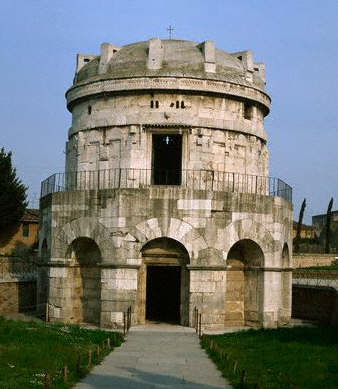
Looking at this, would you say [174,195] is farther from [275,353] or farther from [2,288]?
[2,288]

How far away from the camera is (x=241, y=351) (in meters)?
17.4

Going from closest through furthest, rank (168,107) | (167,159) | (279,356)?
(279,356)
(168,107)
(167,159)

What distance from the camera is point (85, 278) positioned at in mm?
24047

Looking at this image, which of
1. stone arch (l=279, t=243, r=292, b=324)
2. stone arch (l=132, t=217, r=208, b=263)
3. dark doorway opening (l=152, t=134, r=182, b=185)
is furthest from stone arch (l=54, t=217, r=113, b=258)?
stone arch (l=279, t=243, r=292, b=324)

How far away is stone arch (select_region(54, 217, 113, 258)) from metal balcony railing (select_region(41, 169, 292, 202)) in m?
2.02

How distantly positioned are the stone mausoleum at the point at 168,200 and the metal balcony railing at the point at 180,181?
1.9 inches

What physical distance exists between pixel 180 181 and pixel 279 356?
10528 mm

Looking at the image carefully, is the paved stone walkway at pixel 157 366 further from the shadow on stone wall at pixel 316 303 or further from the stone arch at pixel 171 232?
the shadow on stone wall at pixel 316 303

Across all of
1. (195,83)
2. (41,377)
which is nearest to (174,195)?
(195,83)

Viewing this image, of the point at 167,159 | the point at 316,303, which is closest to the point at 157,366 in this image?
the point at 167,159

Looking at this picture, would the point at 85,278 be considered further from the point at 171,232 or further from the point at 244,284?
the point at 244,284

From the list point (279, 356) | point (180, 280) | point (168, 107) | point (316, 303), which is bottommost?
point (279, 356)

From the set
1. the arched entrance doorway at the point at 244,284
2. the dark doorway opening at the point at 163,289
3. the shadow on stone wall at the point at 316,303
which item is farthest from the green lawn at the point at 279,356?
the dark doorway opening at the point at 163,289

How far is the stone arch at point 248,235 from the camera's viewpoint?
22703 millimetres
